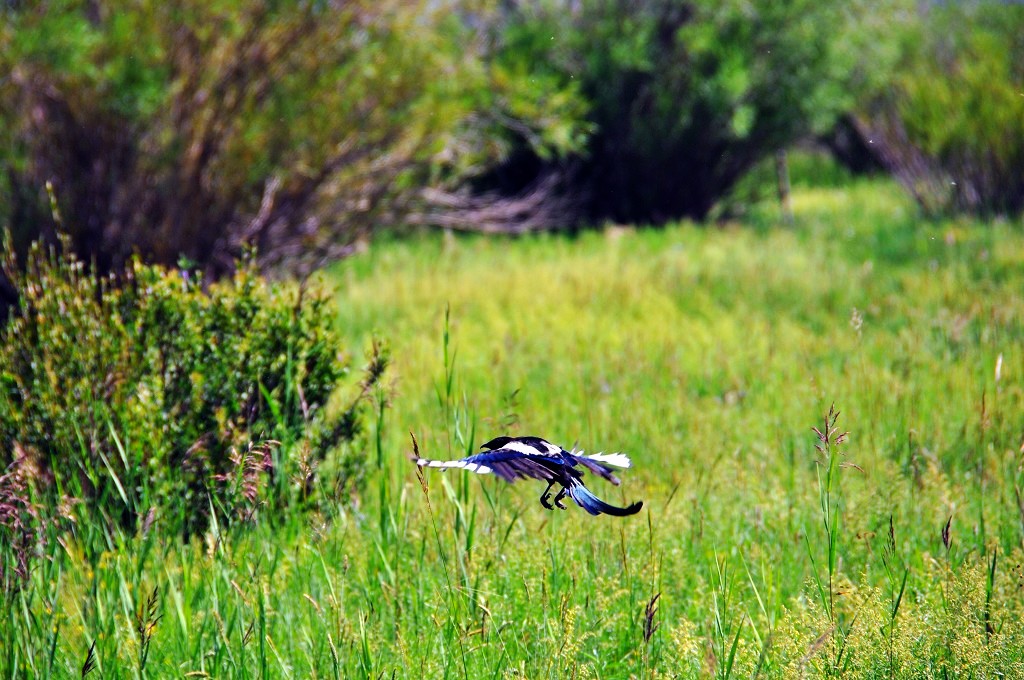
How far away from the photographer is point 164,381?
3.46 metres

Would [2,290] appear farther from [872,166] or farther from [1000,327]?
[872,166]

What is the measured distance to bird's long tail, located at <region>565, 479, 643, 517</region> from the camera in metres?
1.75

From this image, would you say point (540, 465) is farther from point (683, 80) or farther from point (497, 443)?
point (683, 80)

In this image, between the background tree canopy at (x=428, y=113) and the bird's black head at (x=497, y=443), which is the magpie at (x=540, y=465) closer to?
the bird's black head at (x=497, y=443)

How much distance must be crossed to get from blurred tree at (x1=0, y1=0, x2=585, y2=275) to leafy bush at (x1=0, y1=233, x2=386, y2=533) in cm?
243

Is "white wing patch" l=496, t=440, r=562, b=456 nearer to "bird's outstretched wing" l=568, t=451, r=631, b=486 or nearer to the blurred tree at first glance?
"bird's outstretched wing" l=568, t=451, r=631, b=486

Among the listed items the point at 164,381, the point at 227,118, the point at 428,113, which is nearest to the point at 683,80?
the point at 428,113

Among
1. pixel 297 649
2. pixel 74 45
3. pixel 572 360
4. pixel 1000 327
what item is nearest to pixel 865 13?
pixel 1000 327

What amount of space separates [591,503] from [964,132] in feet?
29.2

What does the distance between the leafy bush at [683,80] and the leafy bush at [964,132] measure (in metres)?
0.90

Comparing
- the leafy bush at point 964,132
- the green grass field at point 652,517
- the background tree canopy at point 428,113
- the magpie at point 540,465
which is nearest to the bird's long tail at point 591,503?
the magpie at point 540,465

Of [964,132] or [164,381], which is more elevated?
[964,132]

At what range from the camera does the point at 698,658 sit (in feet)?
7.87

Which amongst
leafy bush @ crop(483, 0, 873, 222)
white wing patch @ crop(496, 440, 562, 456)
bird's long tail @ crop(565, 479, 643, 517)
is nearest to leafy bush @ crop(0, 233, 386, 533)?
white wing patch @ crop(496, 440, 562, 456)
